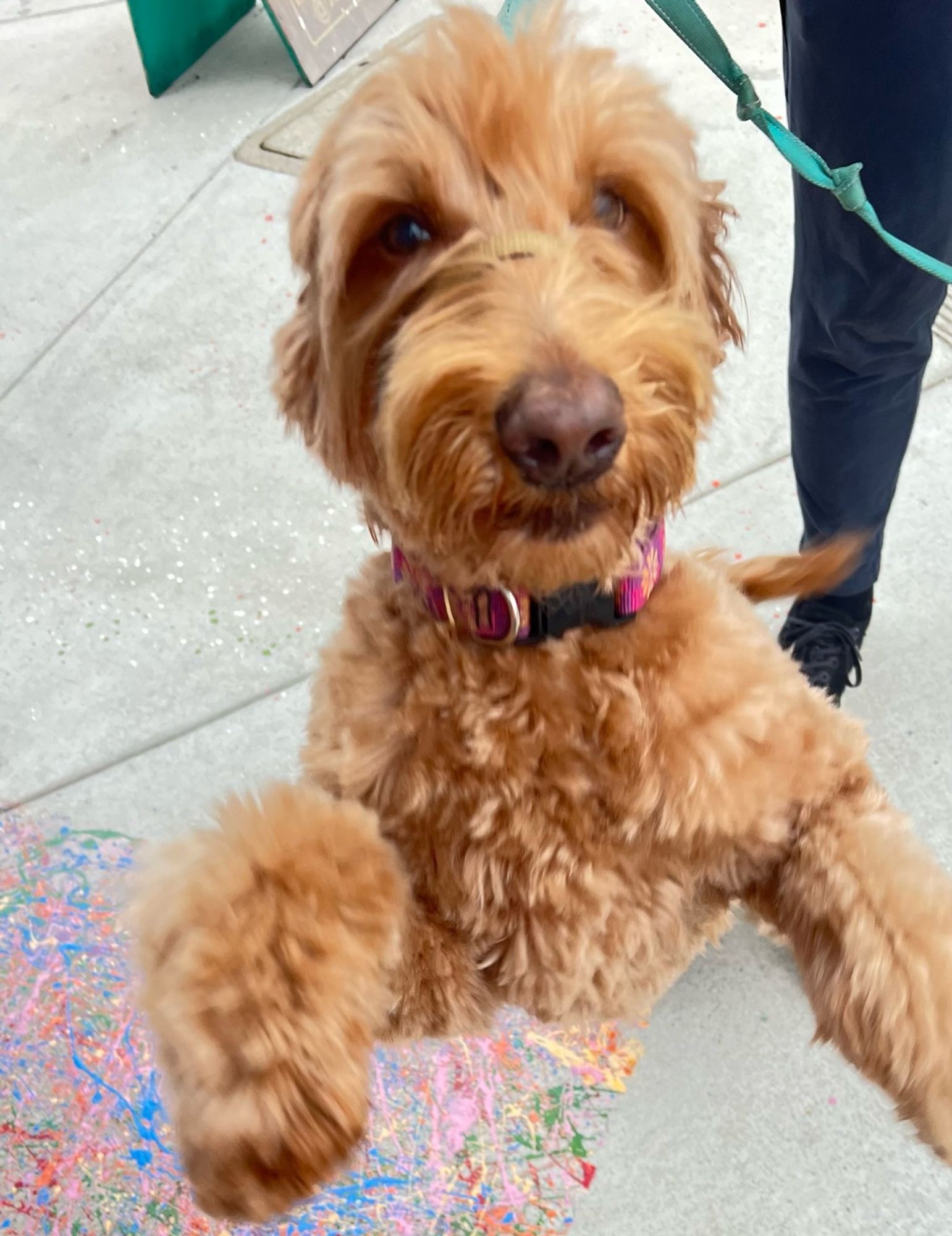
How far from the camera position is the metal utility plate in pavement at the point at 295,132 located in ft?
11.3

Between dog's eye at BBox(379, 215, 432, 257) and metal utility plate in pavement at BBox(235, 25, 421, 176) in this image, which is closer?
dog's eye at BBox(379, 215, 432, 257)

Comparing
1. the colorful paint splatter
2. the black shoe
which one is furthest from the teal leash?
the colorful paint splatter

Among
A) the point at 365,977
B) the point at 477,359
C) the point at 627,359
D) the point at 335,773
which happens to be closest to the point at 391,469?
the point at 477,359

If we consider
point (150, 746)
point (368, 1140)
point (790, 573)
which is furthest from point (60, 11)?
point (368, 1140)

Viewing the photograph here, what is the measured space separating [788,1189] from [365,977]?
108 cm

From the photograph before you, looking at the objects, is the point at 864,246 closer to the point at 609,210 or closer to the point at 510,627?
the point at 609,210

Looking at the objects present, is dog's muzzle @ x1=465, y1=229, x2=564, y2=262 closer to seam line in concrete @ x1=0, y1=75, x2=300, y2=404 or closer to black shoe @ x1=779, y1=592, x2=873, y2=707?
black shoe @ x1=779, y1=592, x2=873, y2=707

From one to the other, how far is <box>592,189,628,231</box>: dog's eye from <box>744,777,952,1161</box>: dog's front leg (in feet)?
2.49

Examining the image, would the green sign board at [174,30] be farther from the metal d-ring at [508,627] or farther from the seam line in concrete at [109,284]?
the metal d-ring at [508,627]

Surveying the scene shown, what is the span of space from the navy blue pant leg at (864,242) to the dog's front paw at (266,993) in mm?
1212

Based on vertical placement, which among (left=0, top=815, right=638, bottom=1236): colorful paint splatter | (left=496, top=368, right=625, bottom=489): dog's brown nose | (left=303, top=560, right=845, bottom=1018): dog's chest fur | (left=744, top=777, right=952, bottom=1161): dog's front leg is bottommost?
(left=0, top=815, right=638, bottom=1236): colorful paint splatter

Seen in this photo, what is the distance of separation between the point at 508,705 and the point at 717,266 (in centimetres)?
69

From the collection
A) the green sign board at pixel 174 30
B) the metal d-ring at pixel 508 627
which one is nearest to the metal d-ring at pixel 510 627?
the metal d-ring at pixel 508 627

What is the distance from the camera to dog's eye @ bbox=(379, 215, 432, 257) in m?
1.14
